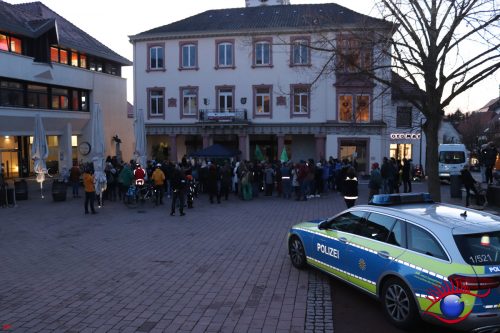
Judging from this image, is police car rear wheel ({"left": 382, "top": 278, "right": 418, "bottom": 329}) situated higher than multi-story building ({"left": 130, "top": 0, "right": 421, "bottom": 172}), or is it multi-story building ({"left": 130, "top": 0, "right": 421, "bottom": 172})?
multi-story building ({"left": 130, "top": 0, "right": 421, "bottom": 172})

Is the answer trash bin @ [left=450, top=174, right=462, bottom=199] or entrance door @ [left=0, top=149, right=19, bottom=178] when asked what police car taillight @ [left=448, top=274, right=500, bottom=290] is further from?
entrance door @ [left=0, top=149, right=19, bottom=178]

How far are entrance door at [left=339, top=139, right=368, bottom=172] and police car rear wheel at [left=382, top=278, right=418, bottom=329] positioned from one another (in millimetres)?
28147

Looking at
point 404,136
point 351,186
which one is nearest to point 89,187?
point 351,186

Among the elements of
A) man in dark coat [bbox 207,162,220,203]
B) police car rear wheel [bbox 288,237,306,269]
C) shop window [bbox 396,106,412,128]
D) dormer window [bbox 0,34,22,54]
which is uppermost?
dormer window [bbox 0,34,22,54]

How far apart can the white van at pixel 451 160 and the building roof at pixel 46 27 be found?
25266 mm

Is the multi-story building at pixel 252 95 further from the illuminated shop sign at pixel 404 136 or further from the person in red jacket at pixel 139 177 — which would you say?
the person in red jacket at pixel 139 177

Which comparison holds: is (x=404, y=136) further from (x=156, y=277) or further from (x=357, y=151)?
(x=156, y=277)

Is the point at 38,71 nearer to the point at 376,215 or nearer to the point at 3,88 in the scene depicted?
the point at 3,88

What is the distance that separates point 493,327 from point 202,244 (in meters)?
7.00

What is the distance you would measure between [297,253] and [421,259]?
3.26 metres

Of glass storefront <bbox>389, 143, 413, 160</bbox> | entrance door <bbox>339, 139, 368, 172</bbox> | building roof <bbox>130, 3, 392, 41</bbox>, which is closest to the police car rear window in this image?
building roof <bbox>130, 3, 392, 41</bbox>

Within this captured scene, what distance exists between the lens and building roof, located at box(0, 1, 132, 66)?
27.8 meters

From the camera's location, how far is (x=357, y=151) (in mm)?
34000

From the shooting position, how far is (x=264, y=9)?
3784 cm
